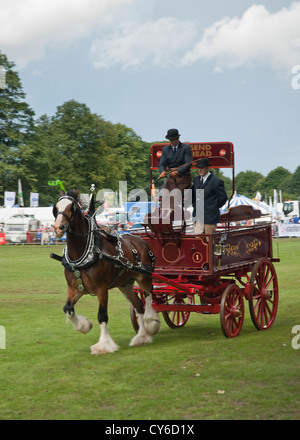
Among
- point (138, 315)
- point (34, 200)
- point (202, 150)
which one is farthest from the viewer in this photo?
point (34, 200)

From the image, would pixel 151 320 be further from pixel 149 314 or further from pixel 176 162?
pixel 176 162

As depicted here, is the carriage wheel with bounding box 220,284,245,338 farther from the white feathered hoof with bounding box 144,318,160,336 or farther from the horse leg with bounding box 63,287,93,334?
the horse leg with bounding box 63,287,93,334

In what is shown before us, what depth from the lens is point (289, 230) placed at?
45.8m

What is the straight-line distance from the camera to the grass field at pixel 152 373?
6.11m

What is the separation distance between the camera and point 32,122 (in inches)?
1970

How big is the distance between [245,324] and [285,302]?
2763mm

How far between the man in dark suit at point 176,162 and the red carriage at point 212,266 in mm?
585

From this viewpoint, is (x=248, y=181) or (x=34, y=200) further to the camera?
(x=248, y=181)

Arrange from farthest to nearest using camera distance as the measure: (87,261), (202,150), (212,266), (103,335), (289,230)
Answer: (289,230)
(202,150)
(212,266)
(103,335)
(87,261)

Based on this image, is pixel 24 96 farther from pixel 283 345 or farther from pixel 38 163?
pixel 283 345

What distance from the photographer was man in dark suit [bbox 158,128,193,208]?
990 cm

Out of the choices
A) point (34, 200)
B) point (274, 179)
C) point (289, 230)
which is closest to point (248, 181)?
point (274, 179)

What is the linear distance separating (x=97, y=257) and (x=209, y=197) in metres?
2.15
